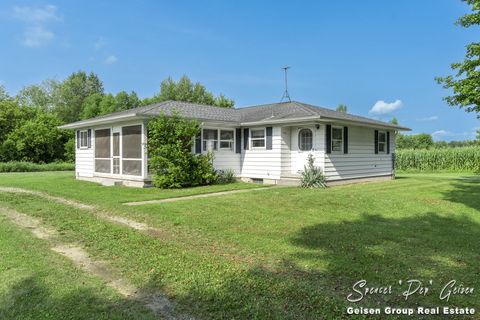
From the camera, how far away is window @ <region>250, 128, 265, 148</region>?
15.3 meters

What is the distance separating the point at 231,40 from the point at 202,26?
4757 mm

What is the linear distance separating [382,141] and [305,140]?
5427 mm

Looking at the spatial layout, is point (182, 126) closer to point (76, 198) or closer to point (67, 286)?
point (76, 198)

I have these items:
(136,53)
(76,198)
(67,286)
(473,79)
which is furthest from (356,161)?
(136,53)

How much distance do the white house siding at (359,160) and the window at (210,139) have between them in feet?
15.8

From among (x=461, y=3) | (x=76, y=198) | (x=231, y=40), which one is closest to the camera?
(x=461, y=3)

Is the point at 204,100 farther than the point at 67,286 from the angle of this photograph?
Yes

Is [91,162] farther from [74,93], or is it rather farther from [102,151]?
[74,93]

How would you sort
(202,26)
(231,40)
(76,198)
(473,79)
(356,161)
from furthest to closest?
(231,40)
(202,26)
(356,161)
(76,198)
(473,79)

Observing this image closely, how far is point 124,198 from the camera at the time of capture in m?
10.1

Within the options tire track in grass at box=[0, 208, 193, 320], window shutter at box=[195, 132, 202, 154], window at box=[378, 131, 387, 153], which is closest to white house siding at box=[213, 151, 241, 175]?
Answer: window shutter at box=[195, 132, 202, 154]

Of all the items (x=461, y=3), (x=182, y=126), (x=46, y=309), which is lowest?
(x=46, y=309)

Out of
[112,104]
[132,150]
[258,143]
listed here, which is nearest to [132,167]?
[132,150]

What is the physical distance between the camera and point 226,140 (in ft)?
51.6
